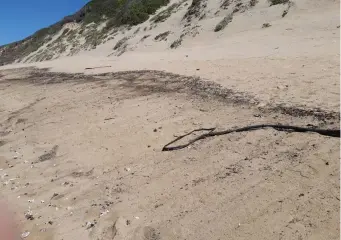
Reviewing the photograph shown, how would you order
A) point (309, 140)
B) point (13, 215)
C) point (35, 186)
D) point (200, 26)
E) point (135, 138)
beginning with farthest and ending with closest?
point (200, 26)
point (135, 138)
point (35, 186)
point (13, 215)
point (309, 140)

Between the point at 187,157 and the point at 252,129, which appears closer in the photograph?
the point at 187,157

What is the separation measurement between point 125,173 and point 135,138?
3.49 ft

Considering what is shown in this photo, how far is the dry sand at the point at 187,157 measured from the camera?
4473 millimetres

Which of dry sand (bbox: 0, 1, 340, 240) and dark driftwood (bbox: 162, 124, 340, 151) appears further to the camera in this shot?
dark driftwood (bbox: 162, 124, 340, 151)

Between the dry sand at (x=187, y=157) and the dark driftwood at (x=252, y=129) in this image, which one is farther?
the dark driftwood at (x=252, y=129)

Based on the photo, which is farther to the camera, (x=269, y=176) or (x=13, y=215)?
(x=13, y=215)

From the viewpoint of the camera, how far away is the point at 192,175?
5402mm

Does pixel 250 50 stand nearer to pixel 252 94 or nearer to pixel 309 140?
pixel 252 94

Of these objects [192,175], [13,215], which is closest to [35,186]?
[13,215]

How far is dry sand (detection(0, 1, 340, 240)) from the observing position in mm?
4473

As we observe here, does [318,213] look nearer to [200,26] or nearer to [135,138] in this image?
[135,138]

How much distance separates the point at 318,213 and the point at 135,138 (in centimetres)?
359

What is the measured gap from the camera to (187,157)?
19.1 feet

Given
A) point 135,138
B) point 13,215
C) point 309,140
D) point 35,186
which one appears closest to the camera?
point 309,140
